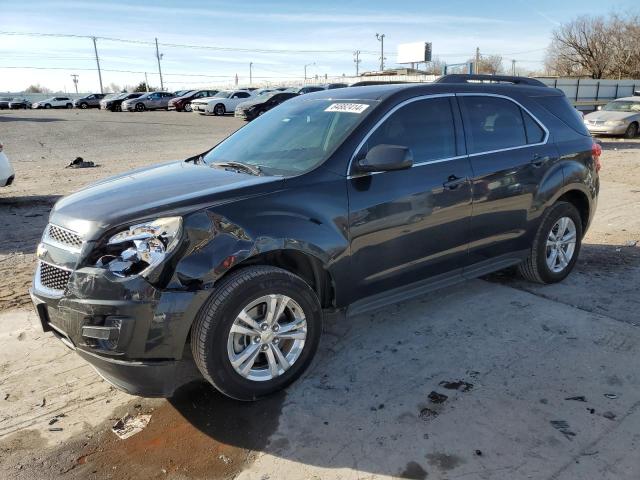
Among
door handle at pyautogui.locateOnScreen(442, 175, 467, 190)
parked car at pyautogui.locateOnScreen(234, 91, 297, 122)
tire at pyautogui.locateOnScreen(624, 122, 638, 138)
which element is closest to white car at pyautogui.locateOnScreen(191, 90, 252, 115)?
parked car at pyautogui.locateOnScreen(234, 91, 297, 122)

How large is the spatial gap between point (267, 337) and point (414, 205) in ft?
4.66

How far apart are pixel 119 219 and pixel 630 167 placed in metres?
12.9

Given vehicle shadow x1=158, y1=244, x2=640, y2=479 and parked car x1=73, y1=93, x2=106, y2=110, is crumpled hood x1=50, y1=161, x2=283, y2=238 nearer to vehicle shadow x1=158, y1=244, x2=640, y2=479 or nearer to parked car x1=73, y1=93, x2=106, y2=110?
vehicle shadow x1=158, y1=244, x2=640, y2=479

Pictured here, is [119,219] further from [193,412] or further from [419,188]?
[419,188]

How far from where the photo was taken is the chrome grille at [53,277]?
9.95 feet

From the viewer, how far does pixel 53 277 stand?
314cm

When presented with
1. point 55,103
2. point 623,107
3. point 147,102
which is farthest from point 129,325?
point 55,103

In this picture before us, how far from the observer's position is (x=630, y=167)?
12664 millimetres

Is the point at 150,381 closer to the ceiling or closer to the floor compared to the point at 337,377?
closer to the ceiling

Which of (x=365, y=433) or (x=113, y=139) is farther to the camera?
(x=113, y=139)

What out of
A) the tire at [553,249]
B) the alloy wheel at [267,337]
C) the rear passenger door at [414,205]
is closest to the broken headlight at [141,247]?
the alloy wheel at [267,337]

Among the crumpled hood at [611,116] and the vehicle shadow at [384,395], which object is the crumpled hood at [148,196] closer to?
the vehicle shadow at [384,395]

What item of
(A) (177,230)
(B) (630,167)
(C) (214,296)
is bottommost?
(B) (630,167)

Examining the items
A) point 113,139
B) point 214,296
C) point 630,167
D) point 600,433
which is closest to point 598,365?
point 600,433
